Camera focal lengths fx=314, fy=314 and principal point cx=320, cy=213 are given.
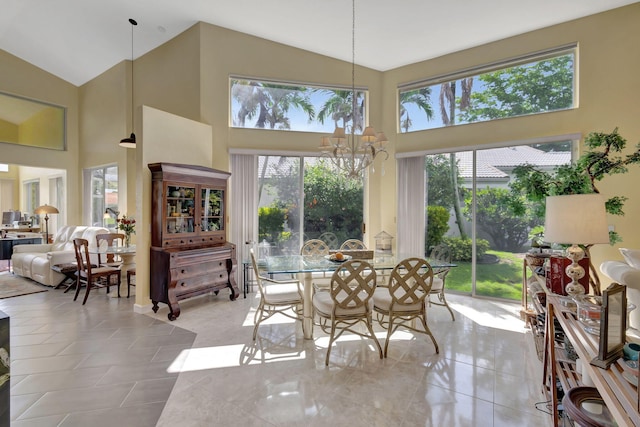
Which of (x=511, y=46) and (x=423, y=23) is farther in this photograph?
(x=511, y=46)

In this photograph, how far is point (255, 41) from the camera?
5.37 m

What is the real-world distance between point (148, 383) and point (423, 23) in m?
5.30

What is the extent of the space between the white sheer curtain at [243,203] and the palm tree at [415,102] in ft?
9.11

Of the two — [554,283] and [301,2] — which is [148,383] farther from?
[301,2]

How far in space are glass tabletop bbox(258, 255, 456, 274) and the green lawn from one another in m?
1.71

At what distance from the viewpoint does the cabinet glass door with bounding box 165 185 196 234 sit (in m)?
4.24

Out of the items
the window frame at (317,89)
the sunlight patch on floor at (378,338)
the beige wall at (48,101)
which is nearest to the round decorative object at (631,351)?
the sunlight patch on floor at (378,338)

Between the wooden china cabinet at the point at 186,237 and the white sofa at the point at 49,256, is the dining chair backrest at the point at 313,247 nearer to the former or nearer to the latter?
the wooden china cabinet at the point at 186,237

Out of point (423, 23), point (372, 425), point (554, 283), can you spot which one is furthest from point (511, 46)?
point (372, 425)

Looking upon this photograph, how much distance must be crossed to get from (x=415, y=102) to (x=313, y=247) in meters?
3.25

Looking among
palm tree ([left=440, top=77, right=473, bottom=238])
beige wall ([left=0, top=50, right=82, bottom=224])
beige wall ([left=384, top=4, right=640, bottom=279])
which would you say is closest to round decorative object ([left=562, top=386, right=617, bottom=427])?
beige wall ([left=384, top=4, right=640, bottom=279])

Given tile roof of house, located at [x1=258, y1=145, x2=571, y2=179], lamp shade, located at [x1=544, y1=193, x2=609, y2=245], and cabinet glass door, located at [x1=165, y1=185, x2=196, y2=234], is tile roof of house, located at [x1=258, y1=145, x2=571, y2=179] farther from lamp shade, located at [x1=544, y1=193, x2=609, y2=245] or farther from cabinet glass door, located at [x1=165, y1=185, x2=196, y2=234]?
cabinet glass door, located at [x1=165, y1=185, x2=196, y2=234]

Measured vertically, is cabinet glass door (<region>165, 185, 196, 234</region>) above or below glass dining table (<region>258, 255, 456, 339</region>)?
above

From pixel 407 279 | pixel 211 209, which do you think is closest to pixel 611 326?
pixel 407 279
